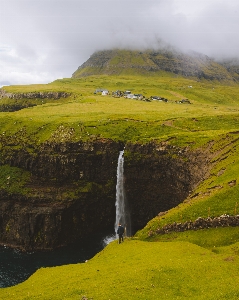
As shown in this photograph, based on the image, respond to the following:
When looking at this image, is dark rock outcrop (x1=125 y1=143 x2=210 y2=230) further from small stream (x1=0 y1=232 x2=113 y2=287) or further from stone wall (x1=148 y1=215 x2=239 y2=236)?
stone wall (x1=148 y1=215 x2=239 y2=236)

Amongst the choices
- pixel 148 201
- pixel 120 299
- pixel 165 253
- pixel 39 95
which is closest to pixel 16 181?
pixel 148 201

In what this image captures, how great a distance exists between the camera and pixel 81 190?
76875 mm

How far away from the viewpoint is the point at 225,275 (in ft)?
84.8

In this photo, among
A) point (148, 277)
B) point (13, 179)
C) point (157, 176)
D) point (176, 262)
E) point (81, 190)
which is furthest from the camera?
point (13, 179)

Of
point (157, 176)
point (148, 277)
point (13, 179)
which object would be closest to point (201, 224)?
point (148, 277)

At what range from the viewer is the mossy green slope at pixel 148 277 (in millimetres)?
24000

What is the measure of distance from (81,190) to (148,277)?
52431mm

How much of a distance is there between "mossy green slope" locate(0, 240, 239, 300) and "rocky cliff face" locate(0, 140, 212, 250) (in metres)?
36.8

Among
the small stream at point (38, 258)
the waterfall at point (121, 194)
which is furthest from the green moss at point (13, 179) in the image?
the waterfall at point (121, 194)

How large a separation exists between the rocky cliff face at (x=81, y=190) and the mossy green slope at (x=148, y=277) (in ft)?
121

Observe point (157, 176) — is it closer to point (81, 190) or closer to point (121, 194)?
point (121, 194)

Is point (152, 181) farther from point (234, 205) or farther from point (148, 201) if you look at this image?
point (234, 205)

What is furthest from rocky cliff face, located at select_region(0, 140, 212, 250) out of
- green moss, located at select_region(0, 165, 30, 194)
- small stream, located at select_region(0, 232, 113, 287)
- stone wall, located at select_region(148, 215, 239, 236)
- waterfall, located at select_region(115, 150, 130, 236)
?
stone wall, located at select_region(148, 215, 239, 236)

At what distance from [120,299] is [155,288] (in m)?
3.22
